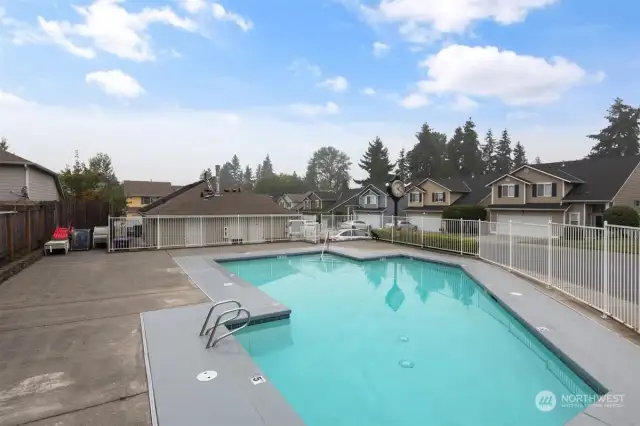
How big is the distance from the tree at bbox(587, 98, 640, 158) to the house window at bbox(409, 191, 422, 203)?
3247 centimetres

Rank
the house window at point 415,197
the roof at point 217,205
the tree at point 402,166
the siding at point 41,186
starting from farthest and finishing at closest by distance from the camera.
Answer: the tree at point 402,166 < the house window at point 415,197 < the siding at point 41,186 < the roof at point 217,205

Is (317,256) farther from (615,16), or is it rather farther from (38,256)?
(615,16)

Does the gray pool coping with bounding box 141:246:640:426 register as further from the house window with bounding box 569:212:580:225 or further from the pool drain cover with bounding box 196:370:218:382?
the house window with bounding box 569:212:580:225

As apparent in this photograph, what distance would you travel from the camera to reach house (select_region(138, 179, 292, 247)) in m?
14.8

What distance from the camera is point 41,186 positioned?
A: 18.7 m

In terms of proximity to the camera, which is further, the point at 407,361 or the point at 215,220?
the point at 215,220

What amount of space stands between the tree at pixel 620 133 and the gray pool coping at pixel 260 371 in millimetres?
52693

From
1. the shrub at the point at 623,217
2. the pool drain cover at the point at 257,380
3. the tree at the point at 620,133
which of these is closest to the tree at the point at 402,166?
the tree at the point at 620,133

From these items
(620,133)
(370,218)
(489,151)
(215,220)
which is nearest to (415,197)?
(370,218)

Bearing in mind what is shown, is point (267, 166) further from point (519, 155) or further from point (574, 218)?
point (574, 218)

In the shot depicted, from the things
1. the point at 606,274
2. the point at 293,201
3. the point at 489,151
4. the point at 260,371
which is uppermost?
the point at 489,151

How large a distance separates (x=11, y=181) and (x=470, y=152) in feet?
178

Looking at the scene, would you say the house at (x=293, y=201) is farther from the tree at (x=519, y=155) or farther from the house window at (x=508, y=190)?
the tree at (x=519, y=155)

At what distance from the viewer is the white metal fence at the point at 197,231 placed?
1407 cm
